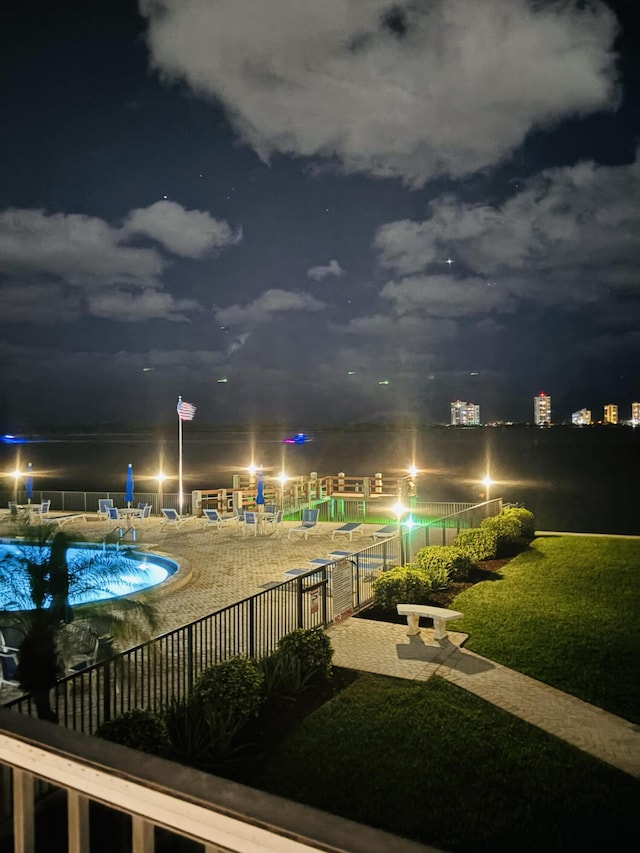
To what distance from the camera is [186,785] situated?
5.16ft

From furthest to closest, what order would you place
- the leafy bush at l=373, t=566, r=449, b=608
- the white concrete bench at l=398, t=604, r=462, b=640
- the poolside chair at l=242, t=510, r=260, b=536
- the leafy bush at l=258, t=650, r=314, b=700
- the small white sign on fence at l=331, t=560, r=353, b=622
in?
the poolside chair at l=242, t=510, r=260, b=536 → the leafy bush at l=373, t=566, r=449, b=608 → the small white sign on fence at l=331, t=560, r=353, b=622 → the white concrete bench at l=398, t=604, r=462, b=640 → the leafy bush at l=258, t=650, r=314, b=700

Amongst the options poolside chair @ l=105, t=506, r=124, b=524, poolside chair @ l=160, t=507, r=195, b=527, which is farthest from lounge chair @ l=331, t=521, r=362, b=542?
poolside chair @ l=105, t=506, r=124, b=524

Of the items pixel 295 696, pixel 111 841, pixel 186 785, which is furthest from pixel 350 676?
pixel 186 785

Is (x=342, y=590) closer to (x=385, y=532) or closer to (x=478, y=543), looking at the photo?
(x=478, y=543)

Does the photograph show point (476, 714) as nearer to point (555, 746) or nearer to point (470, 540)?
point (555, 746)

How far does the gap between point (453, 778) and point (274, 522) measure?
1528 centimetres

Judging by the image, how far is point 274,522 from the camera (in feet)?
67.5

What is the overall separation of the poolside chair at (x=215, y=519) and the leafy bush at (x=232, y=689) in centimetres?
1484

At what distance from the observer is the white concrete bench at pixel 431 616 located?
9391 mm

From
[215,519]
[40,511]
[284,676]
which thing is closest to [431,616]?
[284,676]

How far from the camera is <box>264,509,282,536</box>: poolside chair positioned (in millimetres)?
20397

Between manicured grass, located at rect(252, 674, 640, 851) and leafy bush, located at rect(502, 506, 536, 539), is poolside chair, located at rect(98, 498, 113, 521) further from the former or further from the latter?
manicured grass, located at rect(252, 674, 640, 851)

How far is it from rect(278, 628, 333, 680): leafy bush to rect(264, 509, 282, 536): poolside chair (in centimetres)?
1203

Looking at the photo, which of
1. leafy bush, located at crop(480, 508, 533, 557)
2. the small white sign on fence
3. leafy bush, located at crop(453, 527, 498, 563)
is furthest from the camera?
leafy bush, located at crop(480, 508, 533, 557)
